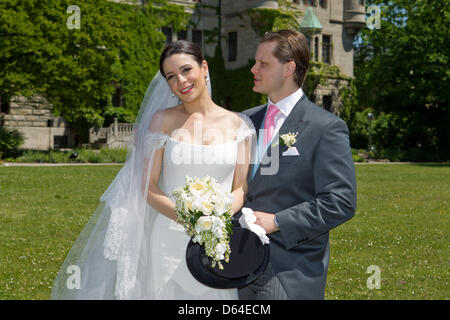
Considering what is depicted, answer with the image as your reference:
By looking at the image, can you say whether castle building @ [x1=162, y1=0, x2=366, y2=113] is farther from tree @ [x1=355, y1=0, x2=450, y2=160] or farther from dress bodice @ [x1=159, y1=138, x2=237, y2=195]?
dress bodice @ [x1=159, y1=138, x2=237, y2=195]

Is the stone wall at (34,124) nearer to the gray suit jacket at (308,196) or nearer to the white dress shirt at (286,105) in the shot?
the white dress shirt at (286,105)

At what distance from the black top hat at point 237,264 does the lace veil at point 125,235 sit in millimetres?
724

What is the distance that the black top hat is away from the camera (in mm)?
3039

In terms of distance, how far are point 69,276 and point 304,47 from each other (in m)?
2.44

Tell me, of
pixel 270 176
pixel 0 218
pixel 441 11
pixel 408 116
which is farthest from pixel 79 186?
pixel 441 11

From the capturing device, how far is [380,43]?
142 ft

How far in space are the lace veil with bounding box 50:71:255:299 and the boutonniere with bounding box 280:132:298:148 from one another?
41cm

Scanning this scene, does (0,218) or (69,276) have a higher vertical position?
(69,276)

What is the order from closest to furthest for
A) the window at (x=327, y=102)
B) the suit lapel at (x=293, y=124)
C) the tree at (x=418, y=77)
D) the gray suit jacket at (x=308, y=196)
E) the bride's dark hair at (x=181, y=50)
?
the gray suit jacket at (x=308, y=196), the suit lapel at (x=293, y=124), the bride's dark hair at (x=181, y=50), the tree at (x=418, y=77), the window at (x=327, y=102)

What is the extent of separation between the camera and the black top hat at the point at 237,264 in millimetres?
3039

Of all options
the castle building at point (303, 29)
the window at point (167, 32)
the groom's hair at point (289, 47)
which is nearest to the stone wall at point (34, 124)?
the window at point (167, 32)

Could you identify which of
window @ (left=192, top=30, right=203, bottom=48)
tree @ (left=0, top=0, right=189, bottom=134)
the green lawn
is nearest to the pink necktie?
the green lawn

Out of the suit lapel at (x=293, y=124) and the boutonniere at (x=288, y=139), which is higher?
the suit lapel at (x=293, y=124)

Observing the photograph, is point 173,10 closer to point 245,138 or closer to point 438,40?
point 438,40
